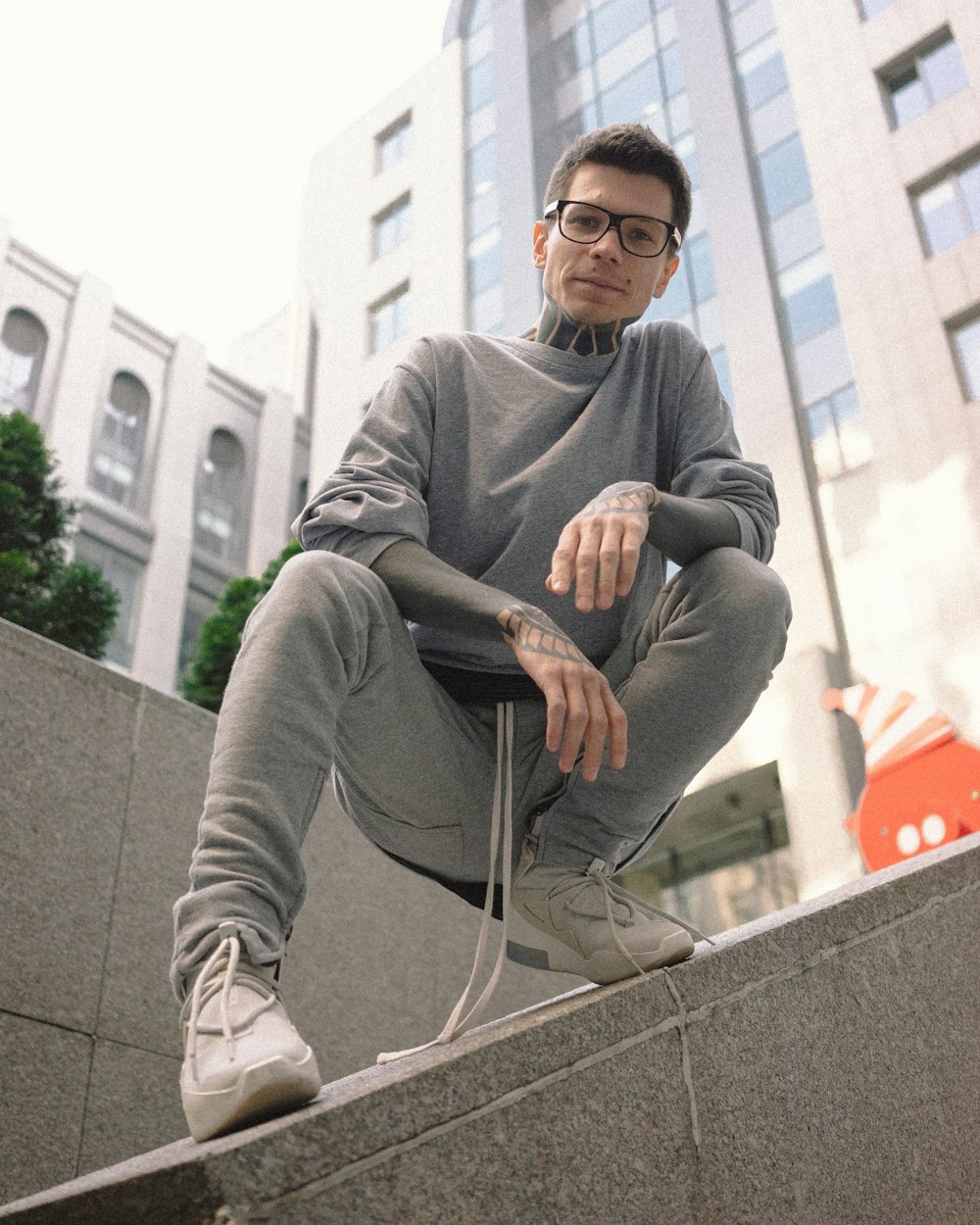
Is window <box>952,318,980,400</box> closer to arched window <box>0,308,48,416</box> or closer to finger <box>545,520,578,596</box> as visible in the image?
finger <box>545,520,578,596</box>

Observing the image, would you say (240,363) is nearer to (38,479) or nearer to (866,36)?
(866,36)

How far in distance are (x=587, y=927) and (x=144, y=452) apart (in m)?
22.7

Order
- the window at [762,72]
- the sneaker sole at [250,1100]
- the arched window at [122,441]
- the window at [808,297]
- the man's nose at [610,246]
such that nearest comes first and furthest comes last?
the sneaker sole at [250,1100] → the man's nose at [610,246] → the window at [808,297] → the window at [762,72] → the arched window at [122,441]

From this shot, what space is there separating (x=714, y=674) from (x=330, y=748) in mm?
622

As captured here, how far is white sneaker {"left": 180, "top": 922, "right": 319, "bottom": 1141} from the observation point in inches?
50.8

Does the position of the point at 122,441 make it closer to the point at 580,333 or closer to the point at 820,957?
the point at 580,333

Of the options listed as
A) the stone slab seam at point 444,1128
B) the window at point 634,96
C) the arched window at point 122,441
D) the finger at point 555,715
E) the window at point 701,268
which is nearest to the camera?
the stone slab seam at point 444,1128

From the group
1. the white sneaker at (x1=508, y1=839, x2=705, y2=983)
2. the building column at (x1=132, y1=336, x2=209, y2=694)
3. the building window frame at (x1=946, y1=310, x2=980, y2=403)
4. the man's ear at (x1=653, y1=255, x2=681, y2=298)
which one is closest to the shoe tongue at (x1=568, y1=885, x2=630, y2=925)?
the white sneaker at (x1=508, y1=839, x2=705, y2=983)

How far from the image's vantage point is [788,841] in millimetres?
12250

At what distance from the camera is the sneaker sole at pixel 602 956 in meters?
1.79

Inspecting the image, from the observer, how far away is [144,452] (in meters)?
23.1

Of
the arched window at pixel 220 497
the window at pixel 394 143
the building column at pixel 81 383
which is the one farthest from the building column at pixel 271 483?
the window at pixel 394 143

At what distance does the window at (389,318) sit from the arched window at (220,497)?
443cm

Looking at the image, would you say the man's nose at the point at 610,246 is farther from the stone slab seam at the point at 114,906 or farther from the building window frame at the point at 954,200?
the building window frame at the point at 954,200
